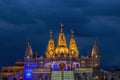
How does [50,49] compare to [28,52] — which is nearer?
[28,52]

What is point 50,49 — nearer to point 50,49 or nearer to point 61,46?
point 50,49

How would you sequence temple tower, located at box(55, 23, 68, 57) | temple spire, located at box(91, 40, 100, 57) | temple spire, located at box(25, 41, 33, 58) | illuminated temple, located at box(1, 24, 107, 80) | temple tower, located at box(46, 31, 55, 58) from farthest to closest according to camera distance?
temple tower, located at box(46, 31, 55, 58), temple spire, located at box(25, 41, 33, 58), temple spire, located at box(91, 40, 100, 57), temple tower, located at box(55, 23, 68, 57), illuminated temple, located at box(1, 24, 107, 80)

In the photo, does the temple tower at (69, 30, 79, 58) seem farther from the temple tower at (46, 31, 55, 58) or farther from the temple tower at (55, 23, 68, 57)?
the temple tower at (46, 31, 55, 58)

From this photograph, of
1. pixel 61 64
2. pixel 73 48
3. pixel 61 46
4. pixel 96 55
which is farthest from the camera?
pixel 73 48

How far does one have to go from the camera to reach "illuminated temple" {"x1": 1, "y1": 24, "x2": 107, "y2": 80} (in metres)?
100

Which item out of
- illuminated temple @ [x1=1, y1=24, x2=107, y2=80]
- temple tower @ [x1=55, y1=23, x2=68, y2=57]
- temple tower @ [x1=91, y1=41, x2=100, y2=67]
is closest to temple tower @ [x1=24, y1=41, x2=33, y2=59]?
illuminated temple @ [x1=1, y1=24, x2=107, y2=80]

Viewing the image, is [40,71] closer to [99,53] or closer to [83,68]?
[83,68]

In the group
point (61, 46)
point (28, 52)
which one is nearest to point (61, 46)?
point (61, 46)

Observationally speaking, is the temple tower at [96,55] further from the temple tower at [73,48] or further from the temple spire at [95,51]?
the temple tower at [73,48]

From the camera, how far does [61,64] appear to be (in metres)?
104

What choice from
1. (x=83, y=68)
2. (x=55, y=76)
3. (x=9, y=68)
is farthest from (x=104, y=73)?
(x=9, y=68)

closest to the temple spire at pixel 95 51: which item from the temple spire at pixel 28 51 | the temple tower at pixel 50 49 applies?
the temple tower at pixel 50 49

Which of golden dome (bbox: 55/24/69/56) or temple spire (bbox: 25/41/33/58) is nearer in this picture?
golden dome (bbox: 55/24/69/56)

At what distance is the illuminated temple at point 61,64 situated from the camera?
330 ft
